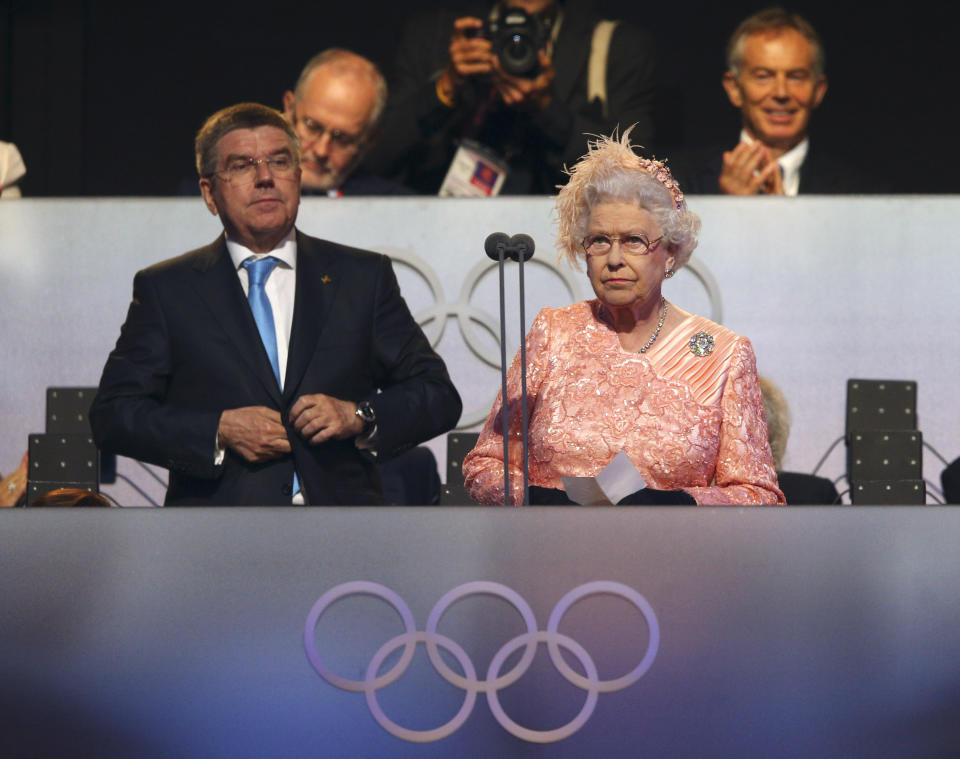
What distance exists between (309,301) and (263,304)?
0.09m

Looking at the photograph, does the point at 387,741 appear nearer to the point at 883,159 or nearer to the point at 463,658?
the point at 463,658

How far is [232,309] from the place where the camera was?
296cm

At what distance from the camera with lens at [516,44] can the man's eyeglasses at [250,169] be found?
1.31 metres

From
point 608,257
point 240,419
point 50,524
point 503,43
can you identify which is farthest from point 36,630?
point 503,43

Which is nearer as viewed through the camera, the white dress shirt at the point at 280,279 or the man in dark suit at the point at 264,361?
the man in dark suit at the point at 264,361

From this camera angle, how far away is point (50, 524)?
210 cm

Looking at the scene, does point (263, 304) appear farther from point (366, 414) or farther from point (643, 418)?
point (643, 418)

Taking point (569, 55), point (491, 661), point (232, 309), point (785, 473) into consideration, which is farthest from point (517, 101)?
point (491, 661)

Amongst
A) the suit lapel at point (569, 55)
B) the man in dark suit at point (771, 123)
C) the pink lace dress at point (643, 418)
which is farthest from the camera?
the suit lapel at point (569, 55)

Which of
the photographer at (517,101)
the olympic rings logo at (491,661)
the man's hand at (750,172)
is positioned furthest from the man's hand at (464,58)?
the olympic rings logo at (491,661)

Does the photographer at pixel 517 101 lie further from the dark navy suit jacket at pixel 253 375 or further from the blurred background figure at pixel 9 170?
the dark navy suit jacket at pixel 253 375

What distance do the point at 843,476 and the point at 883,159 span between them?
1.91m

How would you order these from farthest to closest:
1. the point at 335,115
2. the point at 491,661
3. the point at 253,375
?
the point at 335,115
the point at 253,375
the point at 491,661

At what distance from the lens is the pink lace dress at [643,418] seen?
8.55 ft
